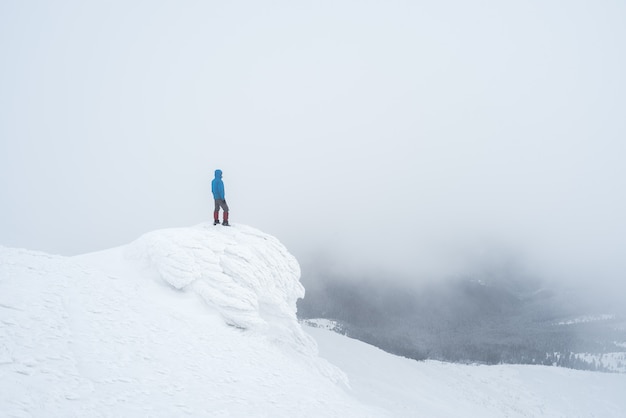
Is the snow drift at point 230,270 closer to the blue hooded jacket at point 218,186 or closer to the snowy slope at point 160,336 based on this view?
the snowy slope at point 160,336

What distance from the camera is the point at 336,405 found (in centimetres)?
1296

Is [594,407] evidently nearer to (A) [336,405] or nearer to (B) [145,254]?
(A) [336,405]

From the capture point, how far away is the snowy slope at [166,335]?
325 inches

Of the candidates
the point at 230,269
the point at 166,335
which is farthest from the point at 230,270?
the point at 166,335

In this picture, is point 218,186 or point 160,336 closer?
point 160,336

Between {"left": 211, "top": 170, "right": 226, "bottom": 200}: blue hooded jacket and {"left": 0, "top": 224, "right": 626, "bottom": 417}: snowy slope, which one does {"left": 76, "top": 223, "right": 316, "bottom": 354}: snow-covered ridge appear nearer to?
{"left": 0, "top": 224, "right": 626, "bottom": 417}: snowy slope

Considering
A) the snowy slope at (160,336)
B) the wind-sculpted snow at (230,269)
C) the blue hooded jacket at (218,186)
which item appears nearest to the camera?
the snowy slope at (160,336)

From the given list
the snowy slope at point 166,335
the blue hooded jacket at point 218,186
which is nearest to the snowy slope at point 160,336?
the snowy slope at point 166,335

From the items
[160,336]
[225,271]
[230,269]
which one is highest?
[230,269]

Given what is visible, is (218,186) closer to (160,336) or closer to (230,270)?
(230,270)

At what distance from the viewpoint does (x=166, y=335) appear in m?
12.4

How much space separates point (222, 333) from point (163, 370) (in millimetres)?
4323

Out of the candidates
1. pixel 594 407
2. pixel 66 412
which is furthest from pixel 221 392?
pixel 594 407

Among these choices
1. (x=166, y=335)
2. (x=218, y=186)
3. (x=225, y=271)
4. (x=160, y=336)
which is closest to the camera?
(x=160, y=336)
